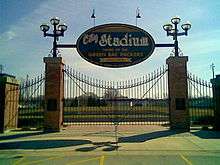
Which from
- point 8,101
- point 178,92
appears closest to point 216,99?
point 178,92

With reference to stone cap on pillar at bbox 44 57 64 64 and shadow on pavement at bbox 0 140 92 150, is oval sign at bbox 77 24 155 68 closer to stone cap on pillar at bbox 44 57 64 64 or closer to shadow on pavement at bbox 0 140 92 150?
stone cap on pillar at bbox 44 57 64 64

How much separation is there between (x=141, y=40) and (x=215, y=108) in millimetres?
5422

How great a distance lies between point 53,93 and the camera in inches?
640

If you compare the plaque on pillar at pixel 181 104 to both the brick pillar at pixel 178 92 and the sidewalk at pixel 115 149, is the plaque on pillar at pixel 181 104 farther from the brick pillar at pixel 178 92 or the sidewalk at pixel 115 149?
the sidewalk at pixel 115 149

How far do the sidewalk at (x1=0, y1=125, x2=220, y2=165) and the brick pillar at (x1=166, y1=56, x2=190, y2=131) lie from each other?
1.48 metres

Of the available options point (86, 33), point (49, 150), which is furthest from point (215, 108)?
point (49, 150)

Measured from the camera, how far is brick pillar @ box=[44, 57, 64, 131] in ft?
52.7

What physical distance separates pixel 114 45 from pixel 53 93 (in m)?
4.15

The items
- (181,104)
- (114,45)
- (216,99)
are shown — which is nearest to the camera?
(181,104)

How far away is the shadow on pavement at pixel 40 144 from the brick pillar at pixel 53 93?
344 cm

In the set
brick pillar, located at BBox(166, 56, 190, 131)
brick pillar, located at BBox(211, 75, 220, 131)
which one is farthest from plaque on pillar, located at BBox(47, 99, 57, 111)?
brick pillar, located at BBox(211, 75, 220, 131)

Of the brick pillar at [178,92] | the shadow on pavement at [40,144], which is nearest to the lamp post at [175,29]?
the brick pillar at [178,92]

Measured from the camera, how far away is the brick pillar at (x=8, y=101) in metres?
16.0

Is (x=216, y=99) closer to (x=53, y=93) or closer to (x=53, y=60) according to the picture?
(x=53, y=93)
